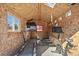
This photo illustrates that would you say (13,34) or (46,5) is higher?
(46,5)

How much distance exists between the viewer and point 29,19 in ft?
5.76

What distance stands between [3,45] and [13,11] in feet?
1.21

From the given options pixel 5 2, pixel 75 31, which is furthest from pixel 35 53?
pixel 5 2

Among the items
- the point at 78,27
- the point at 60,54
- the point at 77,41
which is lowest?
the point at 60,54

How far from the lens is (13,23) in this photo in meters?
1.76

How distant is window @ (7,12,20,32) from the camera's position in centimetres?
175

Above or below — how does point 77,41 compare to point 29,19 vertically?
below

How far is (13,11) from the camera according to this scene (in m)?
1.76

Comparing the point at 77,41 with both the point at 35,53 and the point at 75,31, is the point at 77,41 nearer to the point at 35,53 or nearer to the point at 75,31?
the point at 75,31

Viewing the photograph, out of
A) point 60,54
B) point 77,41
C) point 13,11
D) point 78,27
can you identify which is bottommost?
point 60,54

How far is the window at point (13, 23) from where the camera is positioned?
1751 millimetres

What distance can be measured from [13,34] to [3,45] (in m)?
0.16

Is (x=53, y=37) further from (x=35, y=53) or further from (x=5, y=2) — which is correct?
(x=5, y=2)

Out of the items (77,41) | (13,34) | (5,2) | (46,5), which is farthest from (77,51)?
(5,2)
